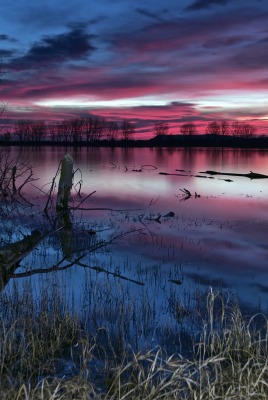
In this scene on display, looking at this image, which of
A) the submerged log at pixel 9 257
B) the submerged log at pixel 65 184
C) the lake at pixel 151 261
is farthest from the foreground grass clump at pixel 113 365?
the submerged log at pixel 65 184

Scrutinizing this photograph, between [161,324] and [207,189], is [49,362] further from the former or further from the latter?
[207,189]

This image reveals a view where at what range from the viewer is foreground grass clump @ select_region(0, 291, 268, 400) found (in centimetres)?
480

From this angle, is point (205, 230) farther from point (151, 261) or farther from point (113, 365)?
point (113, 365)

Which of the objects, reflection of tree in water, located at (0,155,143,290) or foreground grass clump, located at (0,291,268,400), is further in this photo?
reflection of tree in water, located at (0,155,143,290)

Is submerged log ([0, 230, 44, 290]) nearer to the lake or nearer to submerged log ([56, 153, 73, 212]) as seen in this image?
the lake

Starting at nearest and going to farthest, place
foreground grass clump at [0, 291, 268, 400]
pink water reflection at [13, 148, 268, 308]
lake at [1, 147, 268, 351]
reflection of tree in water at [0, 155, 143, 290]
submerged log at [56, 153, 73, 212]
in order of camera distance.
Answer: foreground grass clump at [0, 291, 268, 400]
lake at [1, 147, 268, 351]
reflection of tree in water at [0, 155, 143, 290]
pink water reflection at [13, 148, 268, 308]
submerged log at [56, 153, 73, 212]

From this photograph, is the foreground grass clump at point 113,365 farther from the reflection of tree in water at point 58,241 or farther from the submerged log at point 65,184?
the submerged log at point 65,184

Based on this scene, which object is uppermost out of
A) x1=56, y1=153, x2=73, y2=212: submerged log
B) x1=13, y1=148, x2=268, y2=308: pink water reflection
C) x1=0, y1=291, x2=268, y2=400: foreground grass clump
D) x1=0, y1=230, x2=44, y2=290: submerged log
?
x1=56, y1=153, x2=73, y2=212: submerged log

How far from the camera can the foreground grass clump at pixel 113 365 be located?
480 cm

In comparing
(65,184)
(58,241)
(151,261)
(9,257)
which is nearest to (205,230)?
(151,261)

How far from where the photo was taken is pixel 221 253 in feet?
45.0

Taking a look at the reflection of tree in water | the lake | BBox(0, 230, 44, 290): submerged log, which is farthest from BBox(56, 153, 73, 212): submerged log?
BBox(0, 230, 44, 290): submerged log

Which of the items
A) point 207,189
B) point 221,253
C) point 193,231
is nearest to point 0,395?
point 221,253

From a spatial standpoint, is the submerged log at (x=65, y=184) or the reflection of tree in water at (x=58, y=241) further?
the submerged log at (x=65, y=184)
